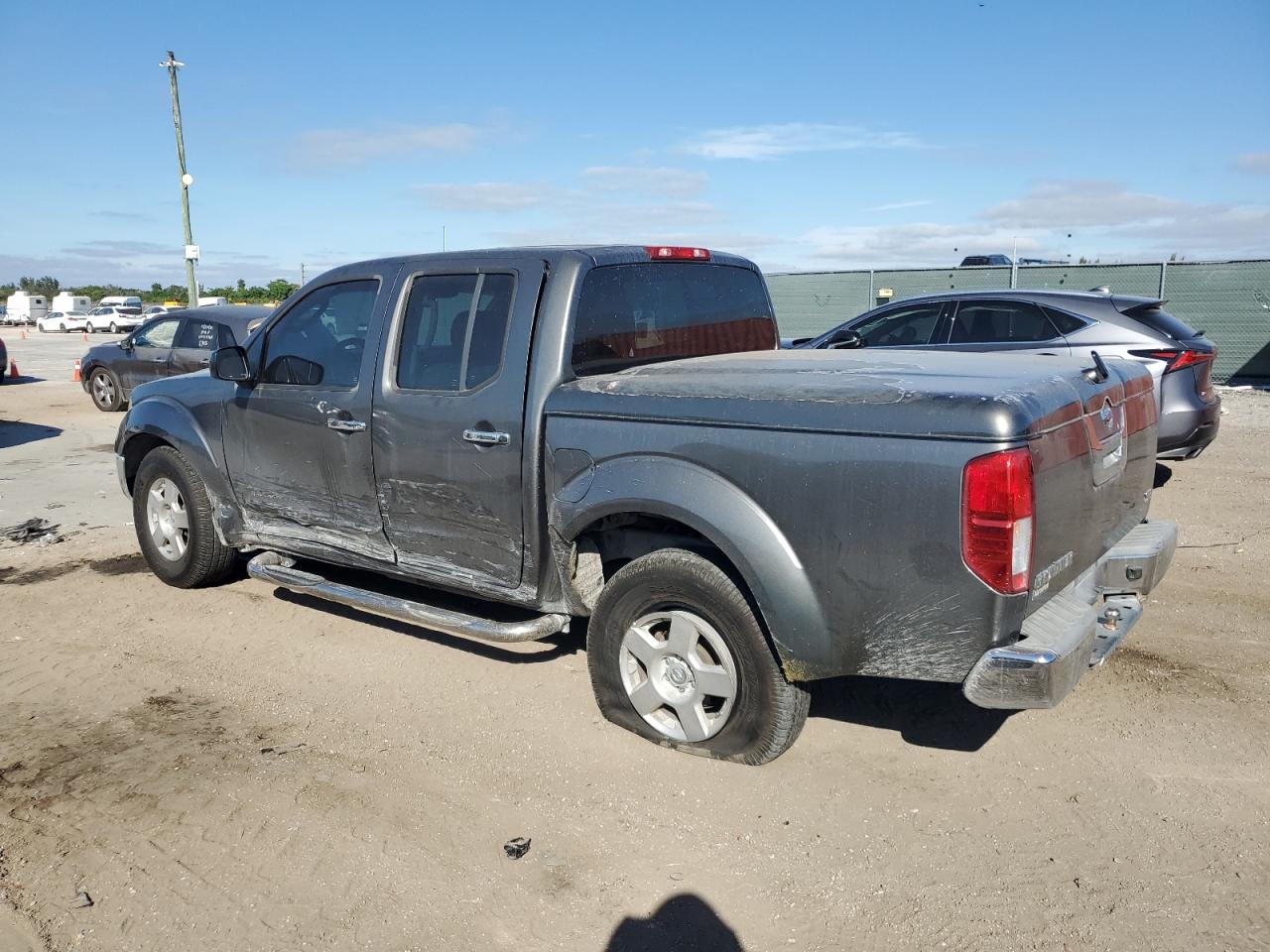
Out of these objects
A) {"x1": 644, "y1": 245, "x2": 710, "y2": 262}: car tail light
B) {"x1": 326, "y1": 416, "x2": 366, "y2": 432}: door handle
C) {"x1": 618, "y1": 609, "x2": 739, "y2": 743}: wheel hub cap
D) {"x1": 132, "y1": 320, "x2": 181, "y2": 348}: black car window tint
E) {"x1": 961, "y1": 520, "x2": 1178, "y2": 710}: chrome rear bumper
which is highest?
{"x1": 644, "y1": 245, "x2": 710, "y2": 262}: car tail light

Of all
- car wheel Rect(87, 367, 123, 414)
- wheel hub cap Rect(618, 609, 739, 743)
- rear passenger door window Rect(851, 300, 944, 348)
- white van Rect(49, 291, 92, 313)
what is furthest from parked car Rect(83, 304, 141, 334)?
wheel hub cap Rect(618, 609, 739, 743)

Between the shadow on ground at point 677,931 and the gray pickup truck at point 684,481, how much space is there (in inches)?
32.1

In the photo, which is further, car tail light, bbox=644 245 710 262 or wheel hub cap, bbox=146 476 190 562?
wheel hub cap, bbox=146 476 190 562

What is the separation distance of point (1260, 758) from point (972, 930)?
168 centimetres

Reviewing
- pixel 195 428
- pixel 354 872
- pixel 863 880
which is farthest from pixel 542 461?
pixel 195 428

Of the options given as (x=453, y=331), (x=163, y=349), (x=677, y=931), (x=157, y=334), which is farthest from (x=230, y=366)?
(x=157, y=334)

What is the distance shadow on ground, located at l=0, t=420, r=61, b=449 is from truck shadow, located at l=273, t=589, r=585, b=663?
863 centimetres

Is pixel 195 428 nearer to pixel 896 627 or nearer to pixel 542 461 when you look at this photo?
pixel 542 461

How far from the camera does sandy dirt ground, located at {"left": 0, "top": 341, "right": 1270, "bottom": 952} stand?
290 cm

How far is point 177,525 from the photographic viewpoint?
5.94 metres

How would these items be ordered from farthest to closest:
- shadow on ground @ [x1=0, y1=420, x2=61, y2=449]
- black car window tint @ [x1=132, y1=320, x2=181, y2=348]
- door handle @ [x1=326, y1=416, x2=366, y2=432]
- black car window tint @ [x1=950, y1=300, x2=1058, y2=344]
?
black car window tint @ [x1=132, y1=320, x2=181, y2=348], shadow on ground @ [x1=0, y1=420, x2=61, y2=449], black car window tint @ [x1=950, y1=300, x2=1058, y2=344], door handle @ [x1=326, y1=416, x2=366, y2=432]

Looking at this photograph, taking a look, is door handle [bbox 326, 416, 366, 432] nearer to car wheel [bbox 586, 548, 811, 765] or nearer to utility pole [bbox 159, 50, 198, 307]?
car wheel [bbox 586, 548, 811, 765]

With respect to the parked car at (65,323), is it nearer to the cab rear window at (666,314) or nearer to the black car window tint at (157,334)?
the black car window tint at (157,334)

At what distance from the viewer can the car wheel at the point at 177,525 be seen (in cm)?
575
